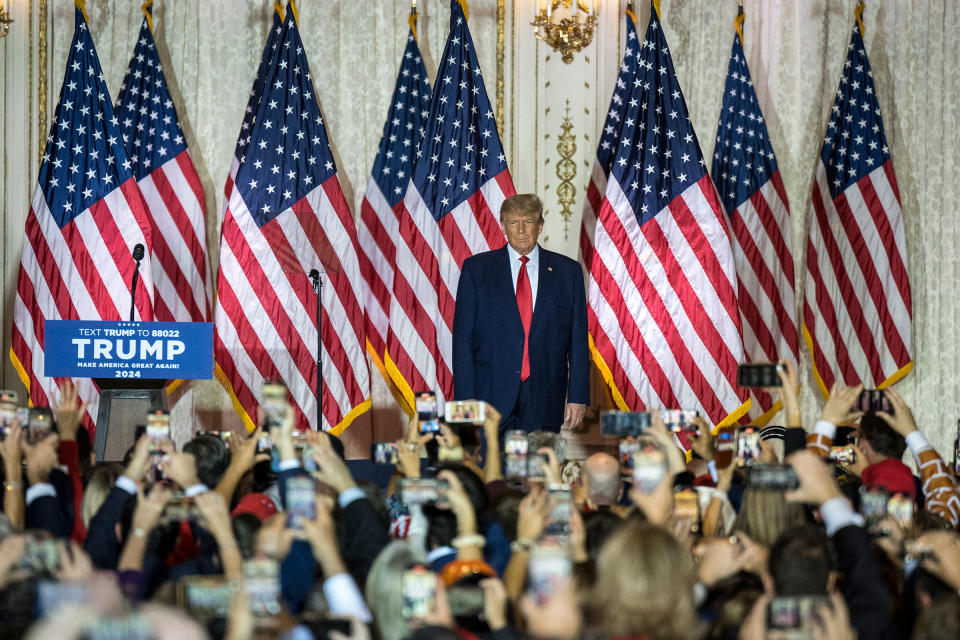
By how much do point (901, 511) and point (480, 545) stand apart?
1.08m

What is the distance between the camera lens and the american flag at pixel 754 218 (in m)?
7.59

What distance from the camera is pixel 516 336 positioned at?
18.4 feet

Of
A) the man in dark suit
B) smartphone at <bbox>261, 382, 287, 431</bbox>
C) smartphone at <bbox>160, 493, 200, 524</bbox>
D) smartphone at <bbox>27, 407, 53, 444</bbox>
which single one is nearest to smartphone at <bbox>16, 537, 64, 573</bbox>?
smartphone at <bbox>160, 493, 200, 524</bbox>

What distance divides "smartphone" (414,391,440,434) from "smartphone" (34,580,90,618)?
2.16 meters

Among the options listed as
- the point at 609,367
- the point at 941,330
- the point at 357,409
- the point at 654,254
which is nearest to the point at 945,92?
the point at 941,330

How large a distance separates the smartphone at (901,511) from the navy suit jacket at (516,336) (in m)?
2.58

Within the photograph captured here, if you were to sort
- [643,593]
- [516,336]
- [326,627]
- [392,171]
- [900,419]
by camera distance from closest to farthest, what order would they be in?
1. [643,593]
2. [326,627]
3. [900,419]
4. [516,336]
5. [392,171]

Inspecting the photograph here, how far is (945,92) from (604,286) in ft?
9.19

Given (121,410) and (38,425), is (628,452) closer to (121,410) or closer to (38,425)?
(38,425)

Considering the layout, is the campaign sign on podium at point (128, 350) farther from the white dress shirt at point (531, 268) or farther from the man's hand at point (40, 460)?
the man's hand at point (40, 460)

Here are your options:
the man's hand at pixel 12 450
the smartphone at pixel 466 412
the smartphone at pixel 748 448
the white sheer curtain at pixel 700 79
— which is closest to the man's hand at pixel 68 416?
the man's hand at pixel 12 450

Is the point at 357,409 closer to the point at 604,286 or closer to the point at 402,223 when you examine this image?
the point at 402,223

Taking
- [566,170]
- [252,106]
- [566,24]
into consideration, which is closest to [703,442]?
[566,170]

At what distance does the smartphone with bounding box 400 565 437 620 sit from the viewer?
6.86 ft
